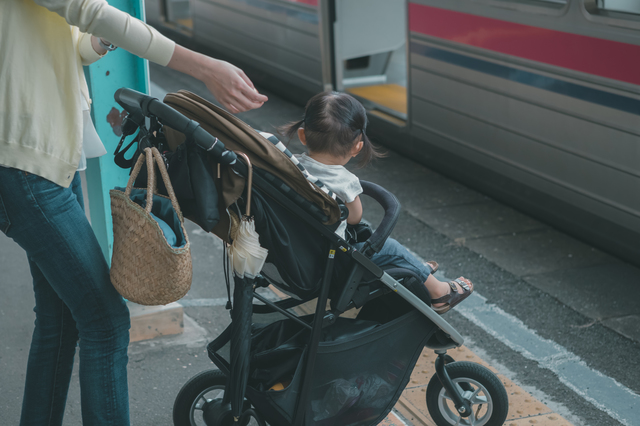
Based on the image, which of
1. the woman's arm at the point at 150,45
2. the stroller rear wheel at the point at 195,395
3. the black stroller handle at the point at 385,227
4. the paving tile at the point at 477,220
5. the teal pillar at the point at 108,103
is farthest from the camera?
the paving tile at the point at 477,220


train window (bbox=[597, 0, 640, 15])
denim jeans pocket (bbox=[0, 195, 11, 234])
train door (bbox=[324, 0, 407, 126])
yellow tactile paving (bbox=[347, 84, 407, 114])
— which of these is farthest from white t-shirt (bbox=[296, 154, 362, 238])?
yellow tactile paving (bbox=[347, 84, 407, 114])

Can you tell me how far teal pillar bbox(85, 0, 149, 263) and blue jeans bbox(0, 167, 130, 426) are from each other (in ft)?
2.59

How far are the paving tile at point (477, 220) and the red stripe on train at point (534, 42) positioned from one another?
1.11 m

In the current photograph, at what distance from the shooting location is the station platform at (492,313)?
269 cm

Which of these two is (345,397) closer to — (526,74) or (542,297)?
(542,297)

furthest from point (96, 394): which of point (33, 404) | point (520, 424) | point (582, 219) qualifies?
point (582, 219)

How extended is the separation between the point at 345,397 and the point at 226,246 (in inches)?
23.6

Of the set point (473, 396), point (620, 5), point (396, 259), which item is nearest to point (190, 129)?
point (396, 259)

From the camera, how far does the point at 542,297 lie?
365 centimetres

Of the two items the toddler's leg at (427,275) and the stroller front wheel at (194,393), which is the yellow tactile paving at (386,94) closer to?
the toddler's leg at (427,275)

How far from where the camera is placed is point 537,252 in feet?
13.8

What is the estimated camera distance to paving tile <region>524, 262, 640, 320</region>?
11.5ft

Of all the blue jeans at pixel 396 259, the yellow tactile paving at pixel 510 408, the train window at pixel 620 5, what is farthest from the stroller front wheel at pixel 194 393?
the train window at pixel 620 5

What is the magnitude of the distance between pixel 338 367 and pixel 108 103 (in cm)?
145
